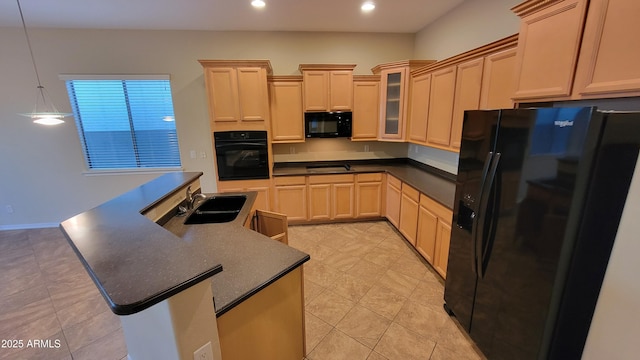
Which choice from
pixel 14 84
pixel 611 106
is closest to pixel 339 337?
pixel 611 106

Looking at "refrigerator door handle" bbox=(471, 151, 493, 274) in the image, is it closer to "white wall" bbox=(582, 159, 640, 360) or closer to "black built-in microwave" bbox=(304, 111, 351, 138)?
"white wall" bbox=(582, 159, 640, 360)

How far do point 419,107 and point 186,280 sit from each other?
3.32 m

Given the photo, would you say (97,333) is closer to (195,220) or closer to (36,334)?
(36,334)

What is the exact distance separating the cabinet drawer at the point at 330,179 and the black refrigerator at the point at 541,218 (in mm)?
2166

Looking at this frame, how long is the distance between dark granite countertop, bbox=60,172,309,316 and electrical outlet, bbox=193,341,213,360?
0.40 feet

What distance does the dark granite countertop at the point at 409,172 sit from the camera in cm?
278

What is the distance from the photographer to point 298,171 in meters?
3.94

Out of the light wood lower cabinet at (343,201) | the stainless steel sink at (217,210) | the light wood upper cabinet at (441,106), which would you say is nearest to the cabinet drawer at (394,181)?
the light wood lower cabinet at (343,201)

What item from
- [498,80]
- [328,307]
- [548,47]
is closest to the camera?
[548,47]

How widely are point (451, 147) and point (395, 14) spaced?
1899 mm

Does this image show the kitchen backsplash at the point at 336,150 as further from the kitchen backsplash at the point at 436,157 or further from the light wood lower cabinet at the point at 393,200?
the light wood lower cabinet at the point at 393,200

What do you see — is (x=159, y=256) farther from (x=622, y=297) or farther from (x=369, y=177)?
(x=369, y=177)

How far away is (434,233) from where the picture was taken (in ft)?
8.75

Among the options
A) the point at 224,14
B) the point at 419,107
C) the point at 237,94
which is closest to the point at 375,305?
the point at 419,107
